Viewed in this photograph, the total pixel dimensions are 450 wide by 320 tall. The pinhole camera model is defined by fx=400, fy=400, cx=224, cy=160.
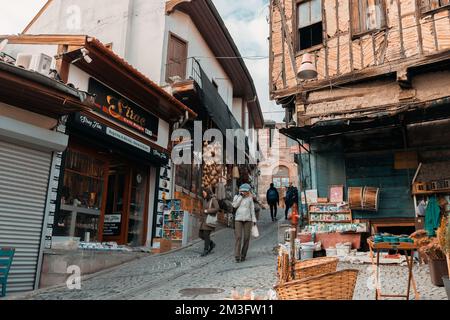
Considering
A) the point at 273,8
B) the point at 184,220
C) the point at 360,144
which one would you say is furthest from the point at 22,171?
the point at 273,8

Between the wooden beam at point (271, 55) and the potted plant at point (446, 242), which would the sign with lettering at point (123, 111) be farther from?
the potted plant at point (446, 242)

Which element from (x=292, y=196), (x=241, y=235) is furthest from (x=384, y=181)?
(x=292, y=196)

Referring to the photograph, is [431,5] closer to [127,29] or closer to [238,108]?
[127,29]

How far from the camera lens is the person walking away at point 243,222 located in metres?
9.71

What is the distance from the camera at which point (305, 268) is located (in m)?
4.69

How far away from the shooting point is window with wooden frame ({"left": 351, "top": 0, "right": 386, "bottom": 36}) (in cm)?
1167

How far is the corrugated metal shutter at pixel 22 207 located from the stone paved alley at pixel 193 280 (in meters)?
0.88

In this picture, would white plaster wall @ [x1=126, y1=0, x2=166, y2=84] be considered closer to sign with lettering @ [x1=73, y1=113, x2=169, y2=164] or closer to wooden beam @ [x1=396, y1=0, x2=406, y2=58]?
sign with lettering @ [x1=73, y1=113, x2=169, y2=164]

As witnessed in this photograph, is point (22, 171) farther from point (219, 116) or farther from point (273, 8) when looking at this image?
point (273, 8)

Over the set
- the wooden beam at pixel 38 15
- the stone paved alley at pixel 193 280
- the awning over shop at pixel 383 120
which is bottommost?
the stone paved alley at pixel 193 280

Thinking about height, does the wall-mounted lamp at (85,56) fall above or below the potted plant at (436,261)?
above

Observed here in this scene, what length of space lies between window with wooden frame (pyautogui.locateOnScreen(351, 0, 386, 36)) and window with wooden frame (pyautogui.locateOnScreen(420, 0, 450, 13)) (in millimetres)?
1037

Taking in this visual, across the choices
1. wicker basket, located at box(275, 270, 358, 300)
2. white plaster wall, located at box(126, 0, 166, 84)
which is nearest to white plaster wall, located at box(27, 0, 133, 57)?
white plaster wall, located at box(126, 0, 166, 84)

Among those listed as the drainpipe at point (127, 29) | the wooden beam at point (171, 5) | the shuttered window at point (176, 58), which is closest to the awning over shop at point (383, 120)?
the shuttered window at point (176, 58)
